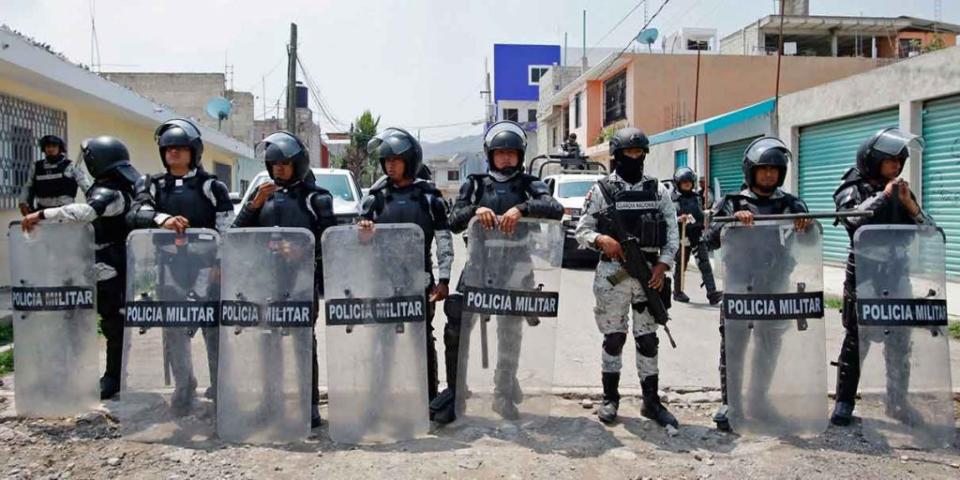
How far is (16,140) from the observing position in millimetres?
10164

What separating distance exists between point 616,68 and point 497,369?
23168 millimetres

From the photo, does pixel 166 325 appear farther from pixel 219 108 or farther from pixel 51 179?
pixel 219 108

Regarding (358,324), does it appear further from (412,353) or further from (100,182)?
(100,182)

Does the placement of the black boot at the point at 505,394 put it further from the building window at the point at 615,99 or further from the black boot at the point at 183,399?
the building window at the point at 615,99

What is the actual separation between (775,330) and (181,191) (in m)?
3.65

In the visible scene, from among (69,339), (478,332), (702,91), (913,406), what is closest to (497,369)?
(478,332)

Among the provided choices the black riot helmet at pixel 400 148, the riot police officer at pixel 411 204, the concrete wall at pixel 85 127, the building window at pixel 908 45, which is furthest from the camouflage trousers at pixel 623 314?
the building window at pixel 908 45

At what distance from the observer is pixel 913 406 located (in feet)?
13.6

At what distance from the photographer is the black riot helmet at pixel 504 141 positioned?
4.55 meters

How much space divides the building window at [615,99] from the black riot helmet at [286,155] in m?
22.4

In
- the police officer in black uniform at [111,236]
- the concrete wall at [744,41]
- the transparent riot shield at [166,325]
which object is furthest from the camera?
the concrete wall at [744,41]

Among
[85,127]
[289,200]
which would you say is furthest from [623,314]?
[85,127]

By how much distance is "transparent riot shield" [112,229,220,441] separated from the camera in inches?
169

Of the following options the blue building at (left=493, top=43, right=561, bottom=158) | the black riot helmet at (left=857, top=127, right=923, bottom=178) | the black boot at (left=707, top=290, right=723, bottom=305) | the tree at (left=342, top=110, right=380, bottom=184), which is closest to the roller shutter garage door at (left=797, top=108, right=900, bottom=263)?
the black boot at (left=707, top=290, right=723, bottom=305)
